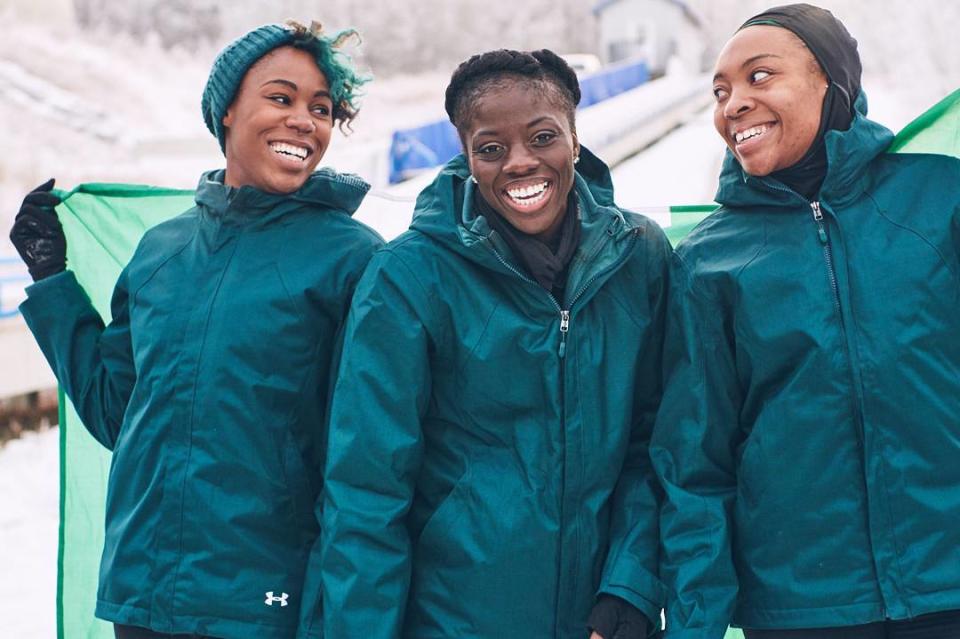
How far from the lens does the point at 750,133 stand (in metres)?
2.16

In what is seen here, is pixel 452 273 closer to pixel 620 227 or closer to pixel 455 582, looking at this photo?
pixel 620 227

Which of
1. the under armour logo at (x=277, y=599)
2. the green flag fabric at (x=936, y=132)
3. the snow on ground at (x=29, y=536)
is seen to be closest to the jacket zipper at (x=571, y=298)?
the under armour logo at (x=277, y=599)

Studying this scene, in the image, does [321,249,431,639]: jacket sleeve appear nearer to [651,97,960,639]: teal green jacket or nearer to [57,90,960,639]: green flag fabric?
[651,97,960,639]: teal green jacket

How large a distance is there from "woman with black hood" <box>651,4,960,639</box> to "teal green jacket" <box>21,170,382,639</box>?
71 cm

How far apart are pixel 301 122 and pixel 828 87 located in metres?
1.09

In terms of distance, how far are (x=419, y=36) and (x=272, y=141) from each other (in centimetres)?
4042

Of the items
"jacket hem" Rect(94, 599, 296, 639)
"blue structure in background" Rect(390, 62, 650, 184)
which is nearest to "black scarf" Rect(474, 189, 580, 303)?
"jacket hem" Rect(94, 599, 296, 639)

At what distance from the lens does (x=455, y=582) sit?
6.60ft

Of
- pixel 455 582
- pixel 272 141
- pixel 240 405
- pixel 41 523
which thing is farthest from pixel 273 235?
pixel 41 523

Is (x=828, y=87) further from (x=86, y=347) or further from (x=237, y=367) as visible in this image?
(x=86, y=347)

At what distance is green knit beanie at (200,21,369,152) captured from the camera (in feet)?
7.72

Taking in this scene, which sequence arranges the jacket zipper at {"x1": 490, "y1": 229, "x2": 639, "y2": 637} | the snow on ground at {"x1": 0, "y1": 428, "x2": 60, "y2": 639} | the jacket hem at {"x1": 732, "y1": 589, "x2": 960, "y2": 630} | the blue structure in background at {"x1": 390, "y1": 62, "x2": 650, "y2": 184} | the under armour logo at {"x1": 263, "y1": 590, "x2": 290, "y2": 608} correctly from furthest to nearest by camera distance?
the blue structure in background at {"x1": 390, "y1": 62, "x2": 650, "y2": 184}
the snow on ground at {"x1": 0, "y1": 428, "x2": 60, "y2": 639}
the under armour logo at {"x1": 263, "y1": 590, "x2": 290, "y2": 608}
the jacket zipper at {"x1": 490, "y1": 229, "x2": 639, "y2": 637}
the jacket hem at {"x1": 732, "y1": 589, "x2": 960, "y2": 630}

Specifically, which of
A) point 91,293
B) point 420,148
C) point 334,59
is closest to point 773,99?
point 334,59

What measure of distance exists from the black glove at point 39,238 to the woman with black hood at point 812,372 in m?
1.52
